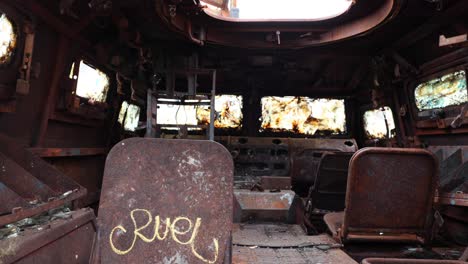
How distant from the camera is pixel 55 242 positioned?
1912 millimetres

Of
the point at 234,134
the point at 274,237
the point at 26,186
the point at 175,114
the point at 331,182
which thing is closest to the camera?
the point at 26,186

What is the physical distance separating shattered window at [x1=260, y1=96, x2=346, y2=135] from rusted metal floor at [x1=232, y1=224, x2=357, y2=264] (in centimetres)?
340

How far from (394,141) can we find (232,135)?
2993 mm

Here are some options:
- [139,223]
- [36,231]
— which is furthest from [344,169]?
[36,231]

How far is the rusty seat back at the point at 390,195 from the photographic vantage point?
2.73 m

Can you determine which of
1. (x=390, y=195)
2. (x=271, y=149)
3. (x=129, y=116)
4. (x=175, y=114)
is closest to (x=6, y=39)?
(x=129, y=116)

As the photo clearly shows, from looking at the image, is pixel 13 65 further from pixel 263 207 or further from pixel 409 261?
pixel 409 261

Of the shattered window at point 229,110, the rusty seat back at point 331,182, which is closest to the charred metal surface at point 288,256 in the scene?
the rusty seat back at point 331,182

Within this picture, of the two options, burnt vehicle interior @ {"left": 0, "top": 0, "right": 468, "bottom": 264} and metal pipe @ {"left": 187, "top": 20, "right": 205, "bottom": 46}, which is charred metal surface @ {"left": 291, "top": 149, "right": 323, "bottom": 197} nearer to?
burnt vehicle interior @ {"left": 0, "top": 0, "right": 468, "bottom": 264}

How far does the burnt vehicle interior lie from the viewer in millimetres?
1772

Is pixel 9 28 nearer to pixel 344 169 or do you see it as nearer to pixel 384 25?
pixel 344 169

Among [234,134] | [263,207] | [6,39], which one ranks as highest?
[6,39]

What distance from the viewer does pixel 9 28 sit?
270cm

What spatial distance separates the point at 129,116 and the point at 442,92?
4.79m
